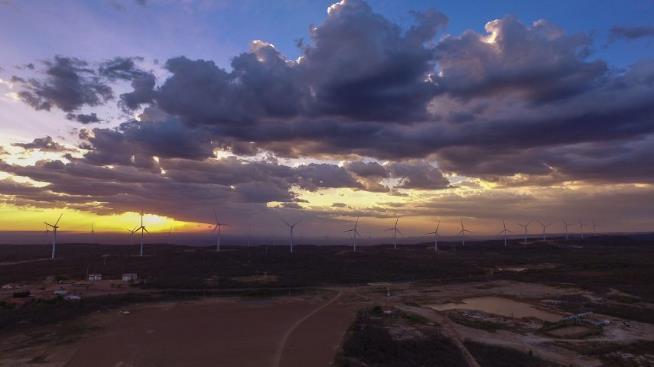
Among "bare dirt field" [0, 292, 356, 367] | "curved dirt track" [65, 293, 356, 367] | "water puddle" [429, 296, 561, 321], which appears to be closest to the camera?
"bare dirt field" [0, 292, 356, 367]

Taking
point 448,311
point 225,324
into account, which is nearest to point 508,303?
point 448,311

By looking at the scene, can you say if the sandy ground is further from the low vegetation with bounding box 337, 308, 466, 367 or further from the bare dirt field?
the low vegetation with bounding box 337, 308, 466, 367

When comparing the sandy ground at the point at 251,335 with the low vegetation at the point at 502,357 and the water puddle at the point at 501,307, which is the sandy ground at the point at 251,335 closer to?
the low vegetation at the point at 502,357

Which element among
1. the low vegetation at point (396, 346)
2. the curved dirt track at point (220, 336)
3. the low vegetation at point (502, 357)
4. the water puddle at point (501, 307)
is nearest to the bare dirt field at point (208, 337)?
the curved dirt track at point (220, 336)

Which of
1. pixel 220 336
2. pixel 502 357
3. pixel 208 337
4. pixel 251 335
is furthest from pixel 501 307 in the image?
pixel 208 337

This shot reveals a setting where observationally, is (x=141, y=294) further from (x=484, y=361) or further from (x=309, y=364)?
(x=484, y=361)

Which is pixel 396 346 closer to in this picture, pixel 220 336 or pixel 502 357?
pixel 502 357

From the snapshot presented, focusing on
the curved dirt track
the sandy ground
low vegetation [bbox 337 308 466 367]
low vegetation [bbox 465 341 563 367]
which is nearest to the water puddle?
the sandy ground
